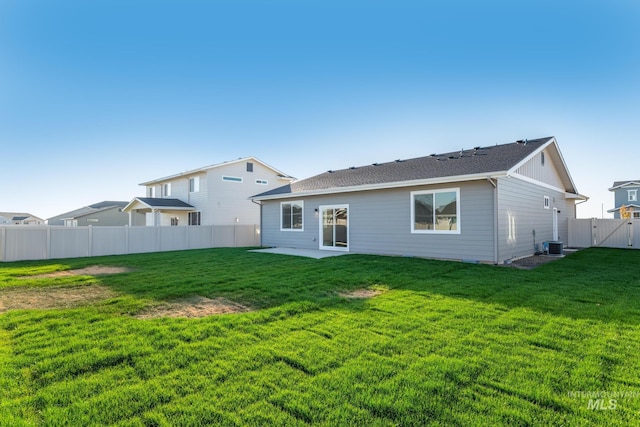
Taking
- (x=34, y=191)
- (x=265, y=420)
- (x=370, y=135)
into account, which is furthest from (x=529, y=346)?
(x=34, y=191)

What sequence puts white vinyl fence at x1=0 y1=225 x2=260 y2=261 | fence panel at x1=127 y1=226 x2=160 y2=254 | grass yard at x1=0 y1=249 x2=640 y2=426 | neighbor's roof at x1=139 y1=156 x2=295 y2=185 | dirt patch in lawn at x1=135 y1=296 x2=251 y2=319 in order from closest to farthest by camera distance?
grass yard at x1=0 y1=249 x2=640 y2=426, dirt patch in lawn at x1=135 y1=296 x2=251 y2=319, white vinyl fence at x1=0 y1=225 x2=260 y2=261, fence panel at x1=127 y1=226 x2=160 y2=254, neighbor's roof at x1=139 y1=156 x2=295 y2=185

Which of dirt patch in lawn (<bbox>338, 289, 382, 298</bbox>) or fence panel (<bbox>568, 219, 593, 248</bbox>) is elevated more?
fence panel (<bbox>568, 219, 593, 248</bbox>)

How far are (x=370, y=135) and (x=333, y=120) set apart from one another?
2175 millimetres

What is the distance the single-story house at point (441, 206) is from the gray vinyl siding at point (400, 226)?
0.03 metres

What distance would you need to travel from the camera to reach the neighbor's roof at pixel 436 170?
1002 cm

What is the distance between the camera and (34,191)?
88.8 ft

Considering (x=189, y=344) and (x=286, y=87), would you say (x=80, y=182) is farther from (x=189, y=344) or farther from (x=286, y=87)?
(x=189, y=344)

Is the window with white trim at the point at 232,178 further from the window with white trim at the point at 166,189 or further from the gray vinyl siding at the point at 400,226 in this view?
the gray vinyl siding at the point at 400,226

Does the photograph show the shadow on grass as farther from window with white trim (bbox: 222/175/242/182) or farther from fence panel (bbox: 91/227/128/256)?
window with white trim (bbox: 222/175/242/182)

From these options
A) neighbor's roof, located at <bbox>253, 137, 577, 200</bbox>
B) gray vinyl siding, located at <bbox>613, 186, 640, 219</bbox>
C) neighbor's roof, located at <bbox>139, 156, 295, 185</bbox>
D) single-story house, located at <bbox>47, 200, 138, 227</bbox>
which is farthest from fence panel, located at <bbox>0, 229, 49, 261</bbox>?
gray vinyl siding, located at <bbox>613, 186, 640, 219</bbox>

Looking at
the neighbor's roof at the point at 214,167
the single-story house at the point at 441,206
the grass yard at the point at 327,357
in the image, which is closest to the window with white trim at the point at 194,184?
the neighbor's roof at the point at 214,167

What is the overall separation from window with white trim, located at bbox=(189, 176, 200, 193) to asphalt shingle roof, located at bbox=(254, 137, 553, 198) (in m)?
9.08

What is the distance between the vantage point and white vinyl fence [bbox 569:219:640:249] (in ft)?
49.6

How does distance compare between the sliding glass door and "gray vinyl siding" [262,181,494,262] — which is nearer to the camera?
"gray vinyl siding" [262,181,494,262]
